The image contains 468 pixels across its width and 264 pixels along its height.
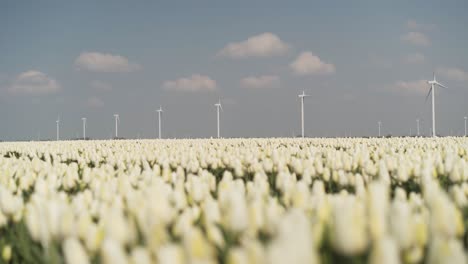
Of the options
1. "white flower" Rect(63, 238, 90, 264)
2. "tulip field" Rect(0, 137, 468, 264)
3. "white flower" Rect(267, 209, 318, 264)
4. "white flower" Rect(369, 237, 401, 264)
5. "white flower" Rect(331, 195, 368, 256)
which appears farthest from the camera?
"white flower" Rect(63, 238, 90, 264)

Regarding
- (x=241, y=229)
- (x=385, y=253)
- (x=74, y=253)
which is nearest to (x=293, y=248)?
(x=385, y=253)

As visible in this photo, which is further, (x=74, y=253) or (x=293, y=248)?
(x=74, y=253)

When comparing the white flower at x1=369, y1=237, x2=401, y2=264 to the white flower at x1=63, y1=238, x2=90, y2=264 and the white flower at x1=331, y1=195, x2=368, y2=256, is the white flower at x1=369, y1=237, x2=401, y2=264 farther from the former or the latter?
the white flower at x1=63, y1=238, x2=90, y2=264

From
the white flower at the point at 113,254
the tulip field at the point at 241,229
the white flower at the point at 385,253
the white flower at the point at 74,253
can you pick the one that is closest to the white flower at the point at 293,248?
the tulip field at the point at 241,229

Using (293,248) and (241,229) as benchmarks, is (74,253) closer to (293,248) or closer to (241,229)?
(241,229)

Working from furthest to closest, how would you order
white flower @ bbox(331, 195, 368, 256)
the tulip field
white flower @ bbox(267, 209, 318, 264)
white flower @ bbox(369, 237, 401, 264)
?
white flower @ bbox(331, 195, 368, 256) → the tulip field → white flower @ bbox(369, 237, 401, 264) → white flower @ bbox(267, 209, 318, 264)

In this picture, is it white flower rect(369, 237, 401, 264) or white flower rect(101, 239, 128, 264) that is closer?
white flower rect(369, 237, 401, 264)

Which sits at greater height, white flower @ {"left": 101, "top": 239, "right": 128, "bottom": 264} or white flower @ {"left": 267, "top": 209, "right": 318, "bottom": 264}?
white flower @ {"left": 267, "top": 209, "right": 318, "bottom": 264}

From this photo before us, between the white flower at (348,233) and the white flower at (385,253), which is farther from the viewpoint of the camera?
the white flower at (348,233)

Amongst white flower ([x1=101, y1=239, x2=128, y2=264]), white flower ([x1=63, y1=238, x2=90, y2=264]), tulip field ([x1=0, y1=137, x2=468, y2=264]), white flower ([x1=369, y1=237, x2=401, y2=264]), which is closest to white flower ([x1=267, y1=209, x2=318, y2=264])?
tulip field ([x1=0, y1=137, x2=468, y2=264])

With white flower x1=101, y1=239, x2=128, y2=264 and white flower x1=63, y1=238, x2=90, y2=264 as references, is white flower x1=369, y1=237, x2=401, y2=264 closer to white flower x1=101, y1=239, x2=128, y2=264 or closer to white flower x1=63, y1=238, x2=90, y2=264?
white flower x1=101, y1=239, x2=128, y2=264

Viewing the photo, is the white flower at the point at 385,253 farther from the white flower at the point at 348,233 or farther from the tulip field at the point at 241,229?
the white flower at the point at 348,233

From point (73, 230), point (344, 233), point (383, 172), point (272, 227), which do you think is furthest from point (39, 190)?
point (344, 233)

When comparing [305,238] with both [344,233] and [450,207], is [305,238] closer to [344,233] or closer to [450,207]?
[344,233]
